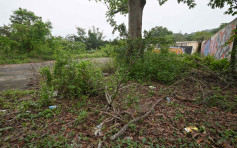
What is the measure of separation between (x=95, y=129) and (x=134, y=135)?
0.58 m

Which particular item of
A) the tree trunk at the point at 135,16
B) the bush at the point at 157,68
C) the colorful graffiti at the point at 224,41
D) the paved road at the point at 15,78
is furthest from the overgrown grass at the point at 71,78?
the colorful graffiti at the point at 224,41

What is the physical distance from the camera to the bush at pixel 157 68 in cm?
374

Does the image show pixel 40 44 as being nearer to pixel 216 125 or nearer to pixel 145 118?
pixel 145 118

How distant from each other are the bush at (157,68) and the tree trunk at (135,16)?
1.49 meters

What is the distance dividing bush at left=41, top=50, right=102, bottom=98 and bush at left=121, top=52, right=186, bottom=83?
6.06ft

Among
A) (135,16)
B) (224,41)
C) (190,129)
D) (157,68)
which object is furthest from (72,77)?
(224,41)

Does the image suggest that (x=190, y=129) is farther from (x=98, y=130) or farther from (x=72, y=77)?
(x=72, y=77)

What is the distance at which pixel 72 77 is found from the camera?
2.46 meters

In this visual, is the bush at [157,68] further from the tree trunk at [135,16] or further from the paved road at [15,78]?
the paved road at [15,78]

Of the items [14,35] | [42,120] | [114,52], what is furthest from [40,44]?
[42,120]

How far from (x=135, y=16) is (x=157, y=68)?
2.72 m

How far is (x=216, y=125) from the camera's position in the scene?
1.65 metres

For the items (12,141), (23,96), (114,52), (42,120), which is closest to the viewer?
(12,141)

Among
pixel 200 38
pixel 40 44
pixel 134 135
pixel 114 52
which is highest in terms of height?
pixel 200 38
